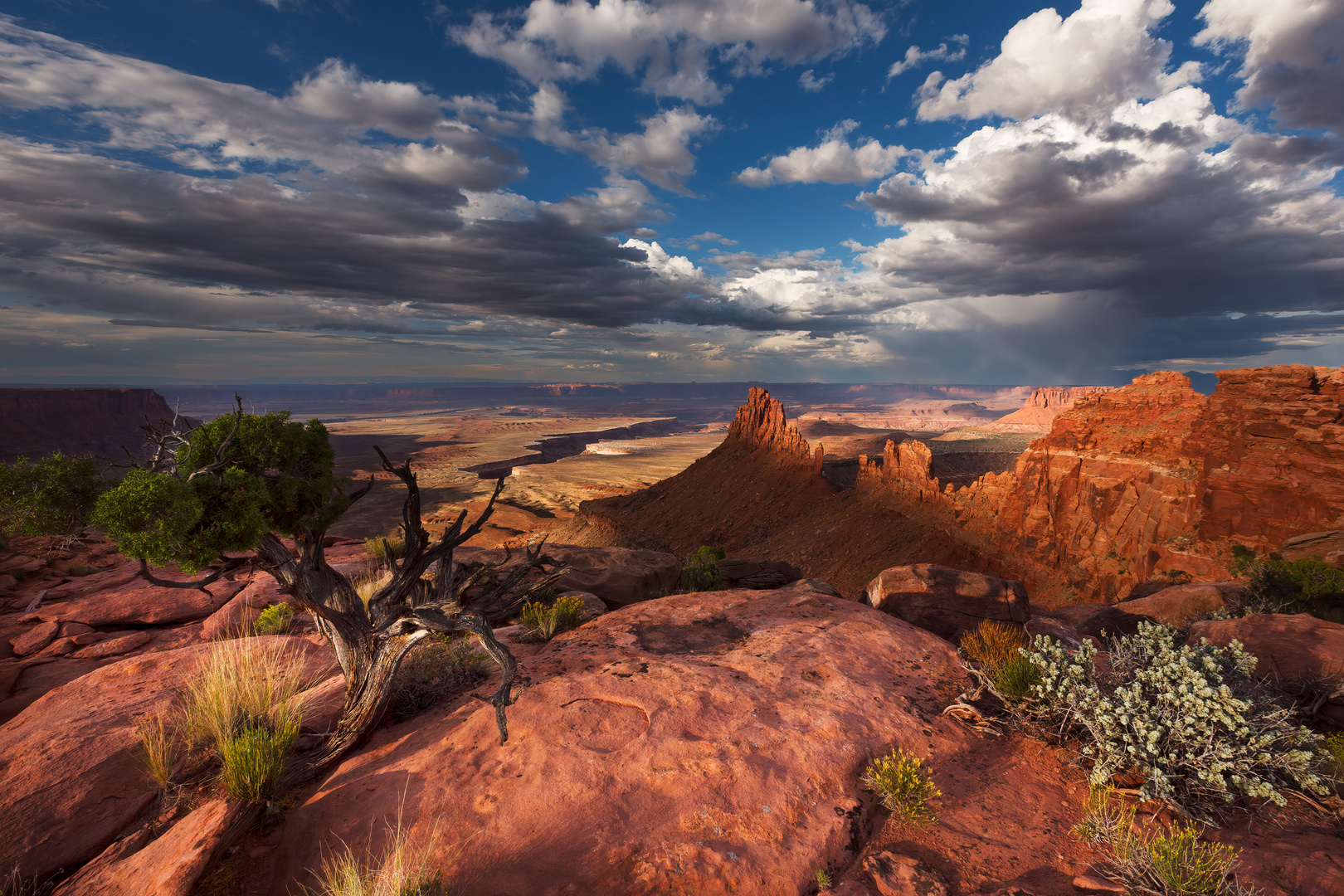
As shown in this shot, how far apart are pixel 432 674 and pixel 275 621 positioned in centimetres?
572

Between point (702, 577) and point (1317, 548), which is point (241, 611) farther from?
point (1317, 548)

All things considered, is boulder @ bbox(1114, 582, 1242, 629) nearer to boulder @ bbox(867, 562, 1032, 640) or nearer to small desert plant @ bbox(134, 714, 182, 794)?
boulder @ bbox(867, 562, 1032, 640)

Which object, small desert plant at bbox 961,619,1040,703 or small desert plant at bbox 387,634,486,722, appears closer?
small desert plant at bbox 961,619,1040,703

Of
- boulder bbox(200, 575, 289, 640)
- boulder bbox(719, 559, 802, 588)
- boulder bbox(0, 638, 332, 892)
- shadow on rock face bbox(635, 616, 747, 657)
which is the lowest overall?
boulder bbox(719, 559, 802, 588)

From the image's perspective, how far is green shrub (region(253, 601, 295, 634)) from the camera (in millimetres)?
10586

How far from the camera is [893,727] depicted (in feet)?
20.8

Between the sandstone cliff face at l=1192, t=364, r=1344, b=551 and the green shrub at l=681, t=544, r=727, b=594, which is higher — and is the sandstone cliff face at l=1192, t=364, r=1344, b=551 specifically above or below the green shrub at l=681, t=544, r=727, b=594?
above

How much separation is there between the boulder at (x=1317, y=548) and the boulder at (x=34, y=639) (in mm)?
33671

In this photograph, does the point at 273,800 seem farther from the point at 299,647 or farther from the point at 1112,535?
the point at 1112,535

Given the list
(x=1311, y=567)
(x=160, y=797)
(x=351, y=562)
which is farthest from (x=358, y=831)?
(x=1311, y=567)

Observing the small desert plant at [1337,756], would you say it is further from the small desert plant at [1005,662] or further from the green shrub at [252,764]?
the green shrub at [252,764]

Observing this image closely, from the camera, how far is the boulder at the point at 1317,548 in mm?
16531

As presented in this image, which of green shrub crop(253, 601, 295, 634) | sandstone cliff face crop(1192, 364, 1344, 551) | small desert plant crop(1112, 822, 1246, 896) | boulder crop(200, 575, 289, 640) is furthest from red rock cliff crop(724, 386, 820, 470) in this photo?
small desert plant crop(1112, 822, 1246, 896)

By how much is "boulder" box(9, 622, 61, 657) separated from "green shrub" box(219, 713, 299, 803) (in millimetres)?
9261
